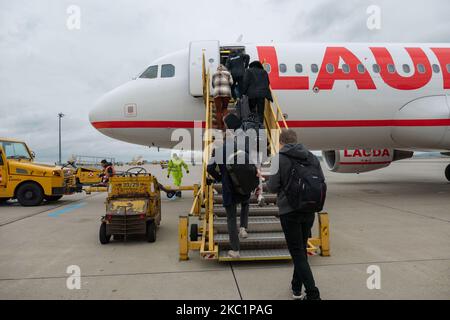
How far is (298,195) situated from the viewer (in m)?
3.28

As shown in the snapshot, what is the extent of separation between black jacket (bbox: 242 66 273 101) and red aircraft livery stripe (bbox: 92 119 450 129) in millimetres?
2808

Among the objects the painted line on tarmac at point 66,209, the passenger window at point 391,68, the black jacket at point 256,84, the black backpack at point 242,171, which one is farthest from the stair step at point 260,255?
the passenger window at point 391,68

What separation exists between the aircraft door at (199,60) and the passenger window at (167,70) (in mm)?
616

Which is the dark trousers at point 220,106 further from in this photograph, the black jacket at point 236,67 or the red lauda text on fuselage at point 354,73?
the red lauda text on fuselage at point 354,73

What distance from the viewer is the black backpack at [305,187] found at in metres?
3.26

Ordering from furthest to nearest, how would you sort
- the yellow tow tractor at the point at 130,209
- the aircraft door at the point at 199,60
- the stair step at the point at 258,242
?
the aircraft door at the point at 199,60
the yellow tow tractor at the point at 130,209
the stair step at the point at 258,242

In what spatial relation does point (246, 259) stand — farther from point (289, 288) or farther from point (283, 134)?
point (283, 134)

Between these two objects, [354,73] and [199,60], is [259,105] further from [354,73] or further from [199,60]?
[354,73]

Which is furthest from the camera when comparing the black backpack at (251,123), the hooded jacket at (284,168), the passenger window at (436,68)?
the passenger window at (436,68)

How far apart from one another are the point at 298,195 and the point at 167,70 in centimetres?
768

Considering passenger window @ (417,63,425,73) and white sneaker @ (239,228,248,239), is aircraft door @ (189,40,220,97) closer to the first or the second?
white sneaker @ (239,228,248,239)

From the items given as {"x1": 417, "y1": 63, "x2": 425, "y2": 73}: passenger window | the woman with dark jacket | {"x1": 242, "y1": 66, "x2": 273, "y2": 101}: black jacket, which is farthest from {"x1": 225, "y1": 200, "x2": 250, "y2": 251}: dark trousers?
{"x1": 417, "y1": 63, "x2": 425, "y2": 73}: passenger window

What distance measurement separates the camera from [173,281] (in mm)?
4090

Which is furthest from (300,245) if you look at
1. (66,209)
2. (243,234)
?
(66,209)
